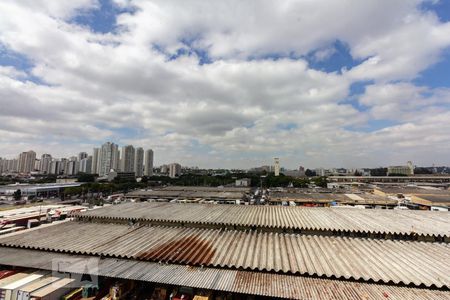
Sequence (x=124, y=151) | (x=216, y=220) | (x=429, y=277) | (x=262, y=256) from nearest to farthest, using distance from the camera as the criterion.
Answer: (x=429, y=277), (x=262, y=256), (x=216, y=220), (x=124, y=151)

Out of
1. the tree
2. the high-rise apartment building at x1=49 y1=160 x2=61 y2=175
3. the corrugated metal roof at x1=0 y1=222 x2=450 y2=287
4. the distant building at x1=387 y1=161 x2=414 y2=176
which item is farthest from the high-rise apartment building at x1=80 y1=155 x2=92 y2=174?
the distant building at x1=387 y1=161 x2=414 y2=176

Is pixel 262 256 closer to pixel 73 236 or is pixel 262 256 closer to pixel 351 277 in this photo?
pixel 351 277

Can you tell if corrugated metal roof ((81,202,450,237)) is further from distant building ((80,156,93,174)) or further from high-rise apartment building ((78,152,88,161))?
high-rise apartment building ((78,152,88,161))

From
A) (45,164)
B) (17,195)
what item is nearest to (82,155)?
(45,164)

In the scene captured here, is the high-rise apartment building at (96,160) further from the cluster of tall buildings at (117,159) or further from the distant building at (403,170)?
the distant building at (403,170)

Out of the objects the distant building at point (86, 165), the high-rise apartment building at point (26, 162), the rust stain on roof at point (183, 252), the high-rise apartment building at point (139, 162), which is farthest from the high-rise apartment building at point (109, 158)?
the rust stain on roof at point (183, 252)

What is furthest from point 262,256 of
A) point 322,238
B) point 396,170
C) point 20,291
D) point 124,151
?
point 396,170
